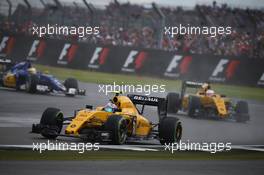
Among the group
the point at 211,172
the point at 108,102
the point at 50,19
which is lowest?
the point at 211,172

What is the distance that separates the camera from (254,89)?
3600 cm

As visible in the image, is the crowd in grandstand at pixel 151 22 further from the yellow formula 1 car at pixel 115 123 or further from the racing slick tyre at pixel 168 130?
the racing slick tyre at pixel 168 130

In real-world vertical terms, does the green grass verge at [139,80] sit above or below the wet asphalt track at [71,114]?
above

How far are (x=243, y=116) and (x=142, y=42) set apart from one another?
585 cm

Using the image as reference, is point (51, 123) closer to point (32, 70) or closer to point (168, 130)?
point (168, 130)

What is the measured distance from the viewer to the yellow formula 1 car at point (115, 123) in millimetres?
19469

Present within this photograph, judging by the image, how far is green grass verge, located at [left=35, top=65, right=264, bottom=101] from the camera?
94.4 feet

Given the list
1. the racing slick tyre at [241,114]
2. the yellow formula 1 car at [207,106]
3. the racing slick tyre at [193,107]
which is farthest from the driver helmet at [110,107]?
the racing slick tyre at [241,114]

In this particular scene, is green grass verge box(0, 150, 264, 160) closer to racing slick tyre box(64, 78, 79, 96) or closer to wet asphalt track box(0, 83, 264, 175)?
wet asphalt track box(0, 83, 264, 175)

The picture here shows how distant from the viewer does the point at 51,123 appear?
19734 millimetres

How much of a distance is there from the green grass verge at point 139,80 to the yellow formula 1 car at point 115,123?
20.8 ft

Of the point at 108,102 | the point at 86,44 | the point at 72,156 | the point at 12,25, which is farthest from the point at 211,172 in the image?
the point at 86,44

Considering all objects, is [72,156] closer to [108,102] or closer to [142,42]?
[108,102]

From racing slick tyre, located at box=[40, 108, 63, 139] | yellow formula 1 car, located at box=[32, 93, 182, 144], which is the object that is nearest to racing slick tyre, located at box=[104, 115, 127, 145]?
yellow formula 1 car, located at box=[32, 93, 182, 144]
